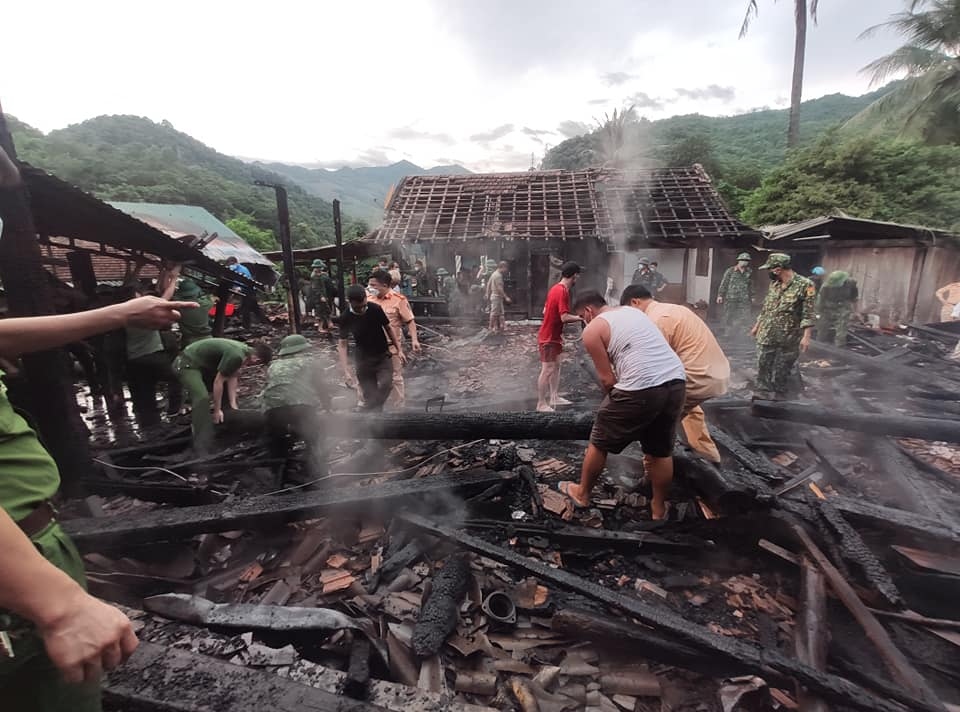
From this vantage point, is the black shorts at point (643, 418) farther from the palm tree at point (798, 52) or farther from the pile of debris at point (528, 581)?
the palm tree at point (798, 52)

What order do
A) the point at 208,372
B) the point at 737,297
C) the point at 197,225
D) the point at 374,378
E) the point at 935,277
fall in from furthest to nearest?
the point at 197,225
the point at 935,277
the point at 737,297
the point at 374,378
the point at 208,372

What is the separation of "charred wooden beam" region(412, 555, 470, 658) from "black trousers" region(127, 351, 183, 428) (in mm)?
5061

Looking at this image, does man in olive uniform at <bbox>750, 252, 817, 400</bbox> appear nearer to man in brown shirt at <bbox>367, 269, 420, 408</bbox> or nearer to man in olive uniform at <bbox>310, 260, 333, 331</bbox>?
man in brown shirt at <bbox>367, 269, 420, 408</bbox>

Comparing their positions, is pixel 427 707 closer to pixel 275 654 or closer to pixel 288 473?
pixel 275 654

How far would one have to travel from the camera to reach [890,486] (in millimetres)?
4184

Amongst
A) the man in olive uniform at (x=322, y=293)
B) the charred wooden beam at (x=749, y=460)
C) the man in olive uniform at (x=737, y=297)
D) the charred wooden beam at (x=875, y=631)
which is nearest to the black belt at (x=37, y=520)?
the charred wooden beam at (x=875, y=631)

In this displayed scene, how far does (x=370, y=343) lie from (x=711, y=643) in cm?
445

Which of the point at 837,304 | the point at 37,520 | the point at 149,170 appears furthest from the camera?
the point at 149,170

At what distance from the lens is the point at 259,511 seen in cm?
336

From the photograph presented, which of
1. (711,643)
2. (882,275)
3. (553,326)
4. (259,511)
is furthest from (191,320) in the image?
(882,275)

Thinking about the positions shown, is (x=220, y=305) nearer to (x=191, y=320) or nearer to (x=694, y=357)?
(x=191, y=320)

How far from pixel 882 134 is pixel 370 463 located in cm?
2860

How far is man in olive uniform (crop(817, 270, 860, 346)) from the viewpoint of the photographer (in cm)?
966

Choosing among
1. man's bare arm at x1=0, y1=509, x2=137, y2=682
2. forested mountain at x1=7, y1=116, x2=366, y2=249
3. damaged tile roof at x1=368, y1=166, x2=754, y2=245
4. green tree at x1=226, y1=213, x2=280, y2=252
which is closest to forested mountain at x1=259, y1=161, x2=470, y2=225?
forested mountain at x1=7, y1=116, x2=366, y2=249
